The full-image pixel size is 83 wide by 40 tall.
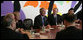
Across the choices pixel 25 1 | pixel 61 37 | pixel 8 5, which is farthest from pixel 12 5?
pixel 61 37

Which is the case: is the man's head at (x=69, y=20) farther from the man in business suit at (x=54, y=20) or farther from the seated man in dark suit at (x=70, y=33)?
the man in business suit at (x=54, y=20)

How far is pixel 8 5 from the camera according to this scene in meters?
5.54

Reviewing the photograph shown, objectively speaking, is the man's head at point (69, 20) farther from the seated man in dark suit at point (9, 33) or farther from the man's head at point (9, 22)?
the man's head at point (9, 22)

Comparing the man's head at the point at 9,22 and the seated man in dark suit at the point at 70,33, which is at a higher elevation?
the man's head at the point at 9,22

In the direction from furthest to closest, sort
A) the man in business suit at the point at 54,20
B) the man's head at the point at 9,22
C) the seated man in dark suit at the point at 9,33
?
1. the man in business suit at the point at 54,20
2. the man's head at the point at 9,22
3. the seated man in dark suit at the point at 9,33

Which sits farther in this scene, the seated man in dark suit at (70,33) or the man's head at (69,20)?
the man's head at (69,20)

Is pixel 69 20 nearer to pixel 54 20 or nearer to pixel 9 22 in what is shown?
pixel 9 22

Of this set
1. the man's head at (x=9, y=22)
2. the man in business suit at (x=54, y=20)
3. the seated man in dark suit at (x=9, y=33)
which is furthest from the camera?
the man in business suit at (x=54, y=20)

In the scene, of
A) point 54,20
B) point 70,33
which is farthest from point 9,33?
point 54,20

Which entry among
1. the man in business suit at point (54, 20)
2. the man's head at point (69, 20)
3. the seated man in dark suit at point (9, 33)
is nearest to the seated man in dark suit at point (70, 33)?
the man's head at point (69, 20)

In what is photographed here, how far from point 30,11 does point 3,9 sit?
1.04m

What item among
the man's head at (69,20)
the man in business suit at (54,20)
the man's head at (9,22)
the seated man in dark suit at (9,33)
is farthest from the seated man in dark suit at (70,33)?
the man in business suit at (54,20)

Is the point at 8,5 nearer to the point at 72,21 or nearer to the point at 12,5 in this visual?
the point at 12,5

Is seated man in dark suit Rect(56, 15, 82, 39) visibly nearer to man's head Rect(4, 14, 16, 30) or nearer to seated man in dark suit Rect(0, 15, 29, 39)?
seated man in dark suit Rect(0, 15, 29, 39)
